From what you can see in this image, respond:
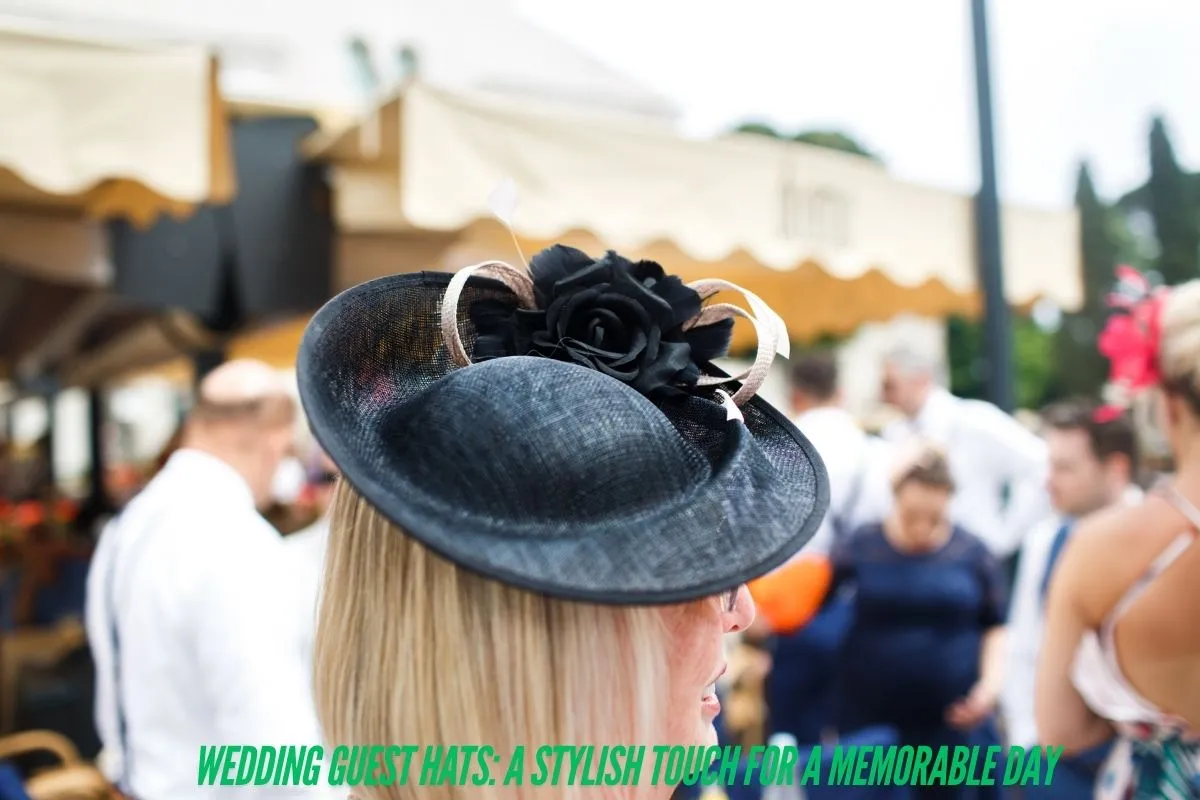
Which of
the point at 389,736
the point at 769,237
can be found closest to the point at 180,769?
the point at 389,736

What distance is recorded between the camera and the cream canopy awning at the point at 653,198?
2.76 m

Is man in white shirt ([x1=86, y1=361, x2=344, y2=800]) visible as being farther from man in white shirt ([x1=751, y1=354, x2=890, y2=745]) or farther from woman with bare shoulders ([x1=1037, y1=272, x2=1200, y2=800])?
man in white shirt ([x1=751, y1=354, x2=890, y2=745])

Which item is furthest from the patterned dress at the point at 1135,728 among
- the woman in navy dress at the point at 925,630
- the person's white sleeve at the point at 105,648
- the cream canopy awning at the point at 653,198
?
the person's white sleeve at the point at 105,648

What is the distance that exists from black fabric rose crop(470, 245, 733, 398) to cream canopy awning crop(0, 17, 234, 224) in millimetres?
1755

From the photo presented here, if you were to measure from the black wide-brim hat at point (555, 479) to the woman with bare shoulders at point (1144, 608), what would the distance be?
4.18ft

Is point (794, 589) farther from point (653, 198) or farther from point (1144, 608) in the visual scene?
point (1144, 608)

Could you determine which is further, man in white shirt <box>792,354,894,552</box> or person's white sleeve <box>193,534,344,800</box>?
man in white shirt <box>792,354,894,552</box>

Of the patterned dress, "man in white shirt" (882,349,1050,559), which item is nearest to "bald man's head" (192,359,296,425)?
the patterned dress

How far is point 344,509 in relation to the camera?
2.81 ft

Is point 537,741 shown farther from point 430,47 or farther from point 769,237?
point 430,47

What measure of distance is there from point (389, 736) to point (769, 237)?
9.33 ft

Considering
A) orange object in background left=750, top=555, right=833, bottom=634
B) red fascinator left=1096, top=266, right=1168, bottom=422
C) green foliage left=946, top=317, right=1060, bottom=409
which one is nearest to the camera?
red fascinator left=1096, top=266, right=1168, bottom=422

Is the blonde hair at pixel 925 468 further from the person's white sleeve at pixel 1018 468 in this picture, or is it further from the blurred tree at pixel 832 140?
the blurred tree at pixel 832 140

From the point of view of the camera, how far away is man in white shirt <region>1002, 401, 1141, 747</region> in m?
3.24
